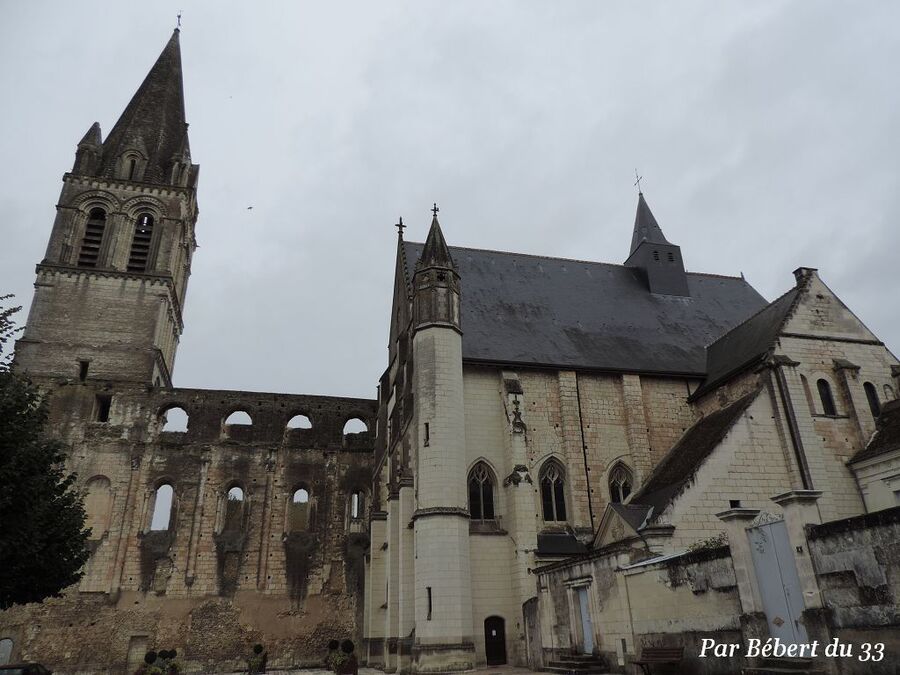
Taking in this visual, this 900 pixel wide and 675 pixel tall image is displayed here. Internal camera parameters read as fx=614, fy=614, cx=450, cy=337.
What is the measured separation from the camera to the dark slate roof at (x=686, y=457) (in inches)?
629

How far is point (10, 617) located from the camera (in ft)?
70.9

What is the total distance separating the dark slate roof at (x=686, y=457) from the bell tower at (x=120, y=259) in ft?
68.8

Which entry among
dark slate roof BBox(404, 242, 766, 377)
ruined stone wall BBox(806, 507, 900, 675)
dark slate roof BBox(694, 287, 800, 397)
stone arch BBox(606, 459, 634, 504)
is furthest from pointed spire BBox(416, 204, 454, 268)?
ruined stone wall BBox(806, 507, 900, 675)

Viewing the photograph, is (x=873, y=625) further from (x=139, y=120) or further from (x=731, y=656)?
(x=139, y=120)

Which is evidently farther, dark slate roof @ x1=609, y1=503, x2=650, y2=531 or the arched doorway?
the arched doorway

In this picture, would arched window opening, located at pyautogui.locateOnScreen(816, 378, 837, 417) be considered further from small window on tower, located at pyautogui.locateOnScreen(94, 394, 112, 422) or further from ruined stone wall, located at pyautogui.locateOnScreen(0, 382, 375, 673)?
small window on tower, located at pyautogui.locateOnScreen(94, 394, 112, 422)

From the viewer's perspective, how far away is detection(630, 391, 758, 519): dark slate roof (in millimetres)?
15969

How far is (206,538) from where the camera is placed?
942 inches

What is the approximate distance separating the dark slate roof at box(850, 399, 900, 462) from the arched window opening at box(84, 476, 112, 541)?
1001 inches

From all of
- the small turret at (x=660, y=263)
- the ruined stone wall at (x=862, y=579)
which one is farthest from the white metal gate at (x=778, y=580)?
the small turret at (x=660, y=263)

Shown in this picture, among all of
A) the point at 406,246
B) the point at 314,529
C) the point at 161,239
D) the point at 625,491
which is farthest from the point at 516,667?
the point at 161,239

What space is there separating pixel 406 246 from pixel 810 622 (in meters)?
19.4

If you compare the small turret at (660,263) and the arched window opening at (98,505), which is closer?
the arched window opening at (98,505)

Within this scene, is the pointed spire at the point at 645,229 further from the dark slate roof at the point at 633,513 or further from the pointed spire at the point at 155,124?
the pointed spire at the point at 155,124
